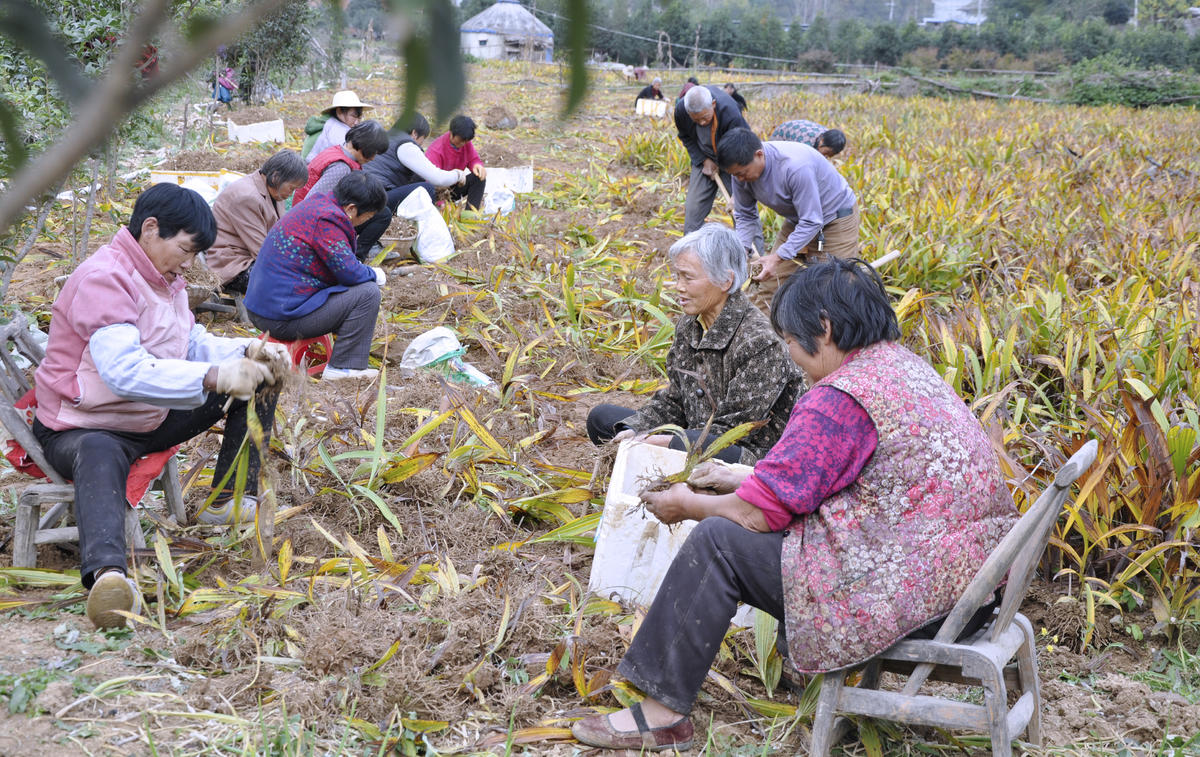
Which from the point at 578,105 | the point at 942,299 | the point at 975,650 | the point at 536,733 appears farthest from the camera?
the point at 942,299

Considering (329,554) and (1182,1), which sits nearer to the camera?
(329,554)

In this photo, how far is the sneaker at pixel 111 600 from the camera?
2250mm

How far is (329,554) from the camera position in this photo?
9.38ft

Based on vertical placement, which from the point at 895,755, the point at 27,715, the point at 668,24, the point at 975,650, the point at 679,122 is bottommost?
the point at 895,755

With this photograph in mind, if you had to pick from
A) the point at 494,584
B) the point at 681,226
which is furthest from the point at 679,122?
the point at 494,584

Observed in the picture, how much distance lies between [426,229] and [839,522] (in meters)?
4.67

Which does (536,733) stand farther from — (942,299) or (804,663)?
(942,299)

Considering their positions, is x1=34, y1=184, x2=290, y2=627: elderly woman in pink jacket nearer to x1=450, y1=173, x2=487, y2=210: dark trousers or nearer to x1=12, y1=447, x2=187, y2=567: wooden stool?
x1=12, y1=447, x2=187, y2=567: wooden stool

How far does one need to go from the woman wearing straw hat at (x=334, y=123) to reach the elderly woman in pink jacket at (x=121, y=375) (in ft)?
12.1

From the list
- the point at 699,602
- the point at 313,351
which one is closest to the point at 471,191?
the point at 313,351

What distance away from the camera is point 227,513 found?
288cm

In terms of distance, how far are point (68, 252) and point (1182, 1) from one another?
3181cm

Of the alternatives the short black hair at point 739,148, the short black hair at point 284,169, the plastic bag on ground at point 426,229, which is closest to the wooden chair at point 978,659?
the short black hair at point 739,148

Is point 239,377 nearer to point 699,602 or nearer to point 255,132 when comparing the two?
point 699,602
